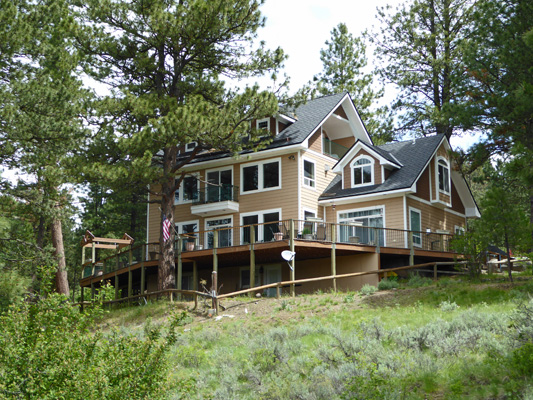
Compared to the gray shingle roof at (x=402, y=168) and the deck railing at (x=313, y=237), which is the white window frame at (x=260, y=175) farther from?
the gray shingle roof at (x=402, y=168)

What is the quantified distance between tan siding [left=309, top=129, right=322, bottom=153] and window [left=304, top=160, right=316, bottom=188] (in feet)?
2.64

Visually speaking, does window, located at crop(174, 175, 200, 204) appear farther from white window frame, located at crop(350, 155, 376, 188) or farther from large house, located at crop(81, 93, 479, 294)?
white window frame, located at crop(350, 155, 376, 188)

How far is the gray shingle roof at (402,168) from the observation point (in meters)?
28.3

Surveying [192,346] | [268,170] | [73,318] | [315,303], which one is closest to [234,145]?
[268,170]

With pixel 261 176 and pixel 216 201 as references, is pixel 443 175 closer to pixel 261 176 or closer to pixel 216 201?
pixel 261 176

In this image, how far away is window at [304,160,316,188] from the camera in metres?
29.5

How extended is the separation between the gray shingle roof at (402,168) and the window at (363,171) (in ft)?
1.09

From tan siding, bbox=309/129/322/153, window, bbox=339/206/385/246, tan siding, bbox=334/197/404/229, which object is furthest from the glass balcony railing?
tan siding, bbox=334/197/404/229

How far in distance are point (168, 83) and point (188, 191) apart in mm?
6812

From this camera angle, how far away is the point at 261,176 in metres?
30.0

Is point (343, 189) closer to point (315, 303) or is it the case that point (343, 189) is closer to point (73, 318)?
point (315, 303)

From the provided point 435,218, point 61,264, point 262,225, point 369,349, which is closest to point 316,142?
point 262,225

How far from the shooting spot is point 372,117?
41.2 metres

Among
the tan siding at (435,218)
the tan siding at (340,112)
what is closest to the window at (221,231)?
the tan siding at (340,112)
